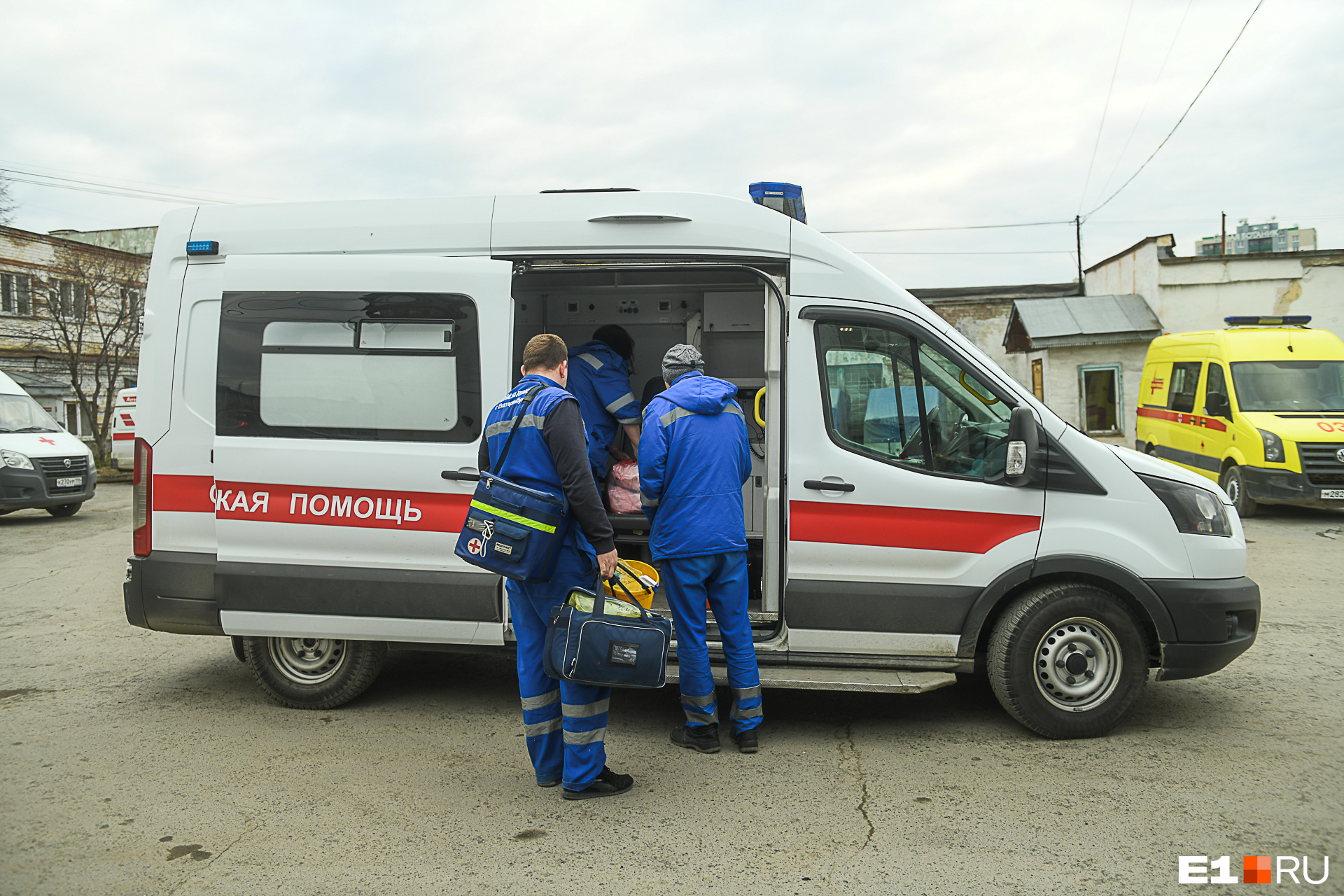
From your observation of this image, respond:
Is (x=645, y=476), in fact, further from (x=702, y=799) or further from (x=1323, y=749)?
(x=1323, y=749)

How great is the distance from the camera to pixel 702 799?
373cm

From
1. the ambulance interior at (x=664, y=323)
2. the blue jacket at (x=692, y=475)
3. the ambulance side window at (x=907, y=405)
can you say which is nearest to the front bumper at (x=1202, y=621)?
the ambulance side window at (x=907, y=405)

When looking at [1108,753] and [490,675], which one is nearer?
[1108,753]

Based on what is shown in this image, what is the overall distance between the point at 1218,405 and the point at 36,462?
1672 cm

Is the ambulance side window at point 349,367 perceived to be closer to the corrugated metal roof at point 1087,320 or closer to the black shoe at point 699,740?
the black shoe at point 699,740

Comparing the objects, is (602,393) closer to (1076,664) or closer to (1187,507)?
(1076,664)

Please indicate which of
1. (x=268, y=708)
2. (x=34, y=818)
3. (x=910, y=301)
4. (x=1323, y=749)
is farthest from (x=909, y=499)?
(x=34, y=818)

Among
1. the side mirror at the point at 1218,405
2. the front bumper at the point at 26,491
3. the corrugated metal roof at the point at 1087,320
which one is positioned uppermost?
the corrugated metal roof at the point at 1087,320

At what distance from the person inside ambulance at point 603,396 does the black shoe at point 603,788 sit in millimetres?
2434

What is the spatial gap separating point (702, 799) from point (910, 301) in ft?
8.19

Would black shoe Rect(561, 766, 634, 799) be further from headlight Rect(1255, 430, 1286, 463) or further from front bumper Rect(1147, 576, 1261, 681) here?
headlight Rect(1255, 430, 1286, 463)

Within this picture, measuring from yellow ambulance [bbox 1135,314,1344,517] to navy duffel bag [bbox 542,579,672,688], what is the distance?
10792 mm

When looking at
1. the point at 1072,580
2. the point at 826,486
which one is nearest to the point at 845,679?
the point at 826,486

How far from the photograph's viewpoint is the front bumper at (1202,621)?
166 inches
